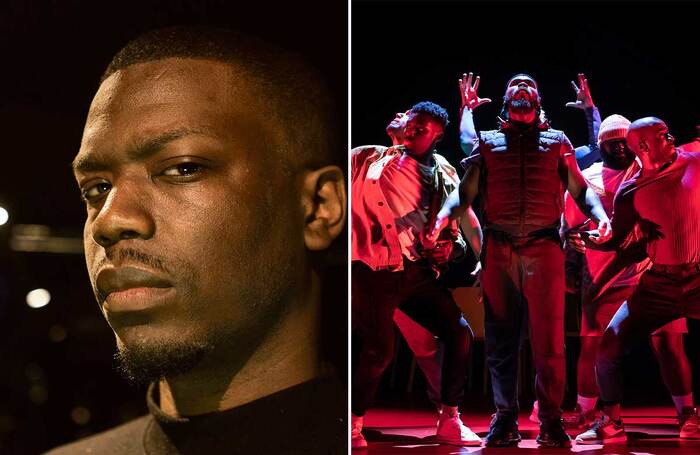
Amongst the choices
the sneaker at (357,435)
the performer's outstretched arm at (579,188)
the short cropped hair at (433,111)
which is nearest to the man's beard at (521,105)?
the performer's outstretched arm at (579,188)

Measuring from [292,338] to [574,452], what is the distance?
4.86ft

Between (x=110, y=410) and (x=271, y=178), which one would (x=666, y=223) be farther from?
(x=110, y=410)

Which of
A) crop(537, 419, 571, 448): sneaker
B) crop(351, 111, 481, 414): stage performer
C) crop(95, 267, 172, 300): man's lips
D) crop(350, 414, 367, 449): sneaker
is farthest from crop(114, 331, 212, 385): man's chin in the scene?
crop(537, 419, 571, 448): sneaker

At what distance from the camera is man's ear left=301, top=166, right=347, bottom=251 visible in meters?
4.04

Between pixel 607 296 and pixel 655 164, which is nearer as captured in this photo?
pixel 655 164

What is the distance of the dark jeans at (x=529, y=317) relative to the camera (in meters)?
4.54

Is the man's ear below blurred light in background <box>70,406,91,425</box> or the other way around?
the other way around

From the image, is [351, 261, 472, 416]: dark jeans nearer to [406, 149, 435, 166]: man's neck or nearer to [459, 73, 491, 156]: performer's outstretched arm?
[406, 149, 435, 166]: man's neck

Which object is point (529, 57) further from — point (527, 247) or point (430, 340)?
point (430, 340)

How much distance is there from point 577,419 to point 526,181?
1.44 m

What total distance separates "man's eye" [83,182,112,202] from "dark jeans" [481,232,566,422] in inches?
73.9

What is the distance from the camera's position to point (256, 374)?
Result: 13.0 ft

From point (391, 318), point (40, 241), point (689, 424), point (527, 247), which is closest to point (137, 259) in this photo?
point (40, 241)

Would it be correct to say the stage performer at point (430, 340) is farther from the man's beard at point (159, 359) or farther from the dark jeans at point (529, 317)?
the man's beard at point (159, 359)
